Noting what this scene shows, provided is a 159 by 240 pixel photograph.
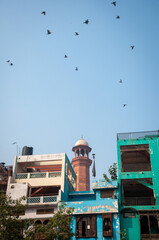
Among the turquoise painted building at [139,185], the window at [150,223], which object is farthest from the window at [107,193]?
the window at [150,223]

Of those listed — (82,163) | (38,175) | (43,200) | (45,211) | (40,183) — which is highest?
(82,163)

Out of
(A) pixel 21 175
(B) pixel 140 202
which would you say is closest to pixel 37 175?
(A) pixel 21 175

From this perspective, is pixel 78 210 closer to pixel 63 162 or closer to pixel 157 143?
pixel 63 162

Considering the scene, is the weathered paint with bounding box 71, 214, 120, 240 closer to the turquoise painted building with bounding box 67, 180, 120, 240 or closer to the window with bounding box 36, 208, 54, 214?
the turquoise painted building with bounding box 67, 180, 120, 240

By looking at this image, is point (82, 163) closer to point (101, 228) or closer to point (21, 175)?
point (21, 175)

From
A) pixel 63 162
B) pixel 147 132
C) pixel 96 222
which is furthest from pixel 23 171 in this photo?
pixel 147 132

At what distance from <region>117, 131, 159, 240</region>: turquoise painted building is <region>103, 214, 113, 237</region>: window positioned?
3.77ft

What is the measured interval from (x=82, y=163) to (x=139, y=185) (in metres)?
20.5

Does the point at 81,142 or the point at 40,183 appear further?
the point at 81,142

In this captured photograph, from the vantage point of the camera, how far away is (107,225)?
25547mm

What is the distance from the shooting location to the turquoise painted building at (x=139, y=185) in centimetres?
2616

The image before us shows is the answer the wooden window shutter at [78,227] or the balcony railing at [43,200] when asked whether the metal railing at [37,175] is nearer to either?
the balcony railing at [43,200]

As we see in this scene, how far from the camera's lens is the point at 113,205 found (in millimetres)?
26172

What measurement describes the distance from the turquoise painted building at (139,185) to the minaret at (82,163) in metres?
17.2
